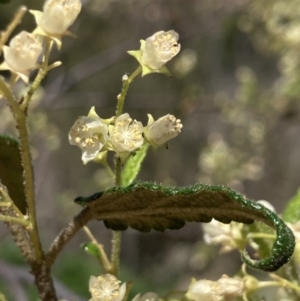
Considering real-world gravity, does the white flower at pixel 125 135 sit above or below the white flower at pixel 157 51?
below

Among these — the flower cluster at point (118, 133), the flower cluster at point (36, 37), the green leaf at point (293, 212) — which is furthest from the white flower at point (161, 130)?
the green leaf at point (293, 212)

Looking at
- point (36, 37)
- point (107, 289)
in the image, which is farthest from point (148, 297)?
point (36, 37)

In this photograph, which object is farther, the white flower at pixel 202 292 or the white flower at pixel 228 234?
the white flower at pixel 228 234

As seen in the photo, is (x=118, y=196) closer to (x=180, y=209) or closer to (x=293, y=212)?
(x=180, y=209)

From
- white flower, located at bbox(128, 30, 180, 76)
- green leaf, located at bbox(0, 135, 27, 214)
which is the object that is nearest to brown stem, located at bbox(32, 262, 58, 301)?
green leaf, located at bbox(0, 135, 27, 214)

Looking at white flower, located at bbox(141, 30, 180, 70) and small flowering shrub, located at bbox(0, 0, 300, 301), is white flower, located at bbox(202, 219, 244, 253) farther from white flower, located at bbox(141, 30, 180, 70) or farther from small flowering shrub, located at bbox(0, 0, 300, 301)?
white flower, located at bbox(141, 30, 180, 70)

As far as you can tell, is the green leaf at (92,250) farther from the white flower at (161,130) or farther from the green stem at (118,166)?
the white flower at (161,130)

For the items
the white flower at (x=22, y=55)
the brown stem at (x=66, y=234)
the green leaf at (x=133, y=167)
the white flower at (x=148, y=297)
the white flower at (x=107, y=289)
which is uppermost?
the white flower at (x=22, y=55)
